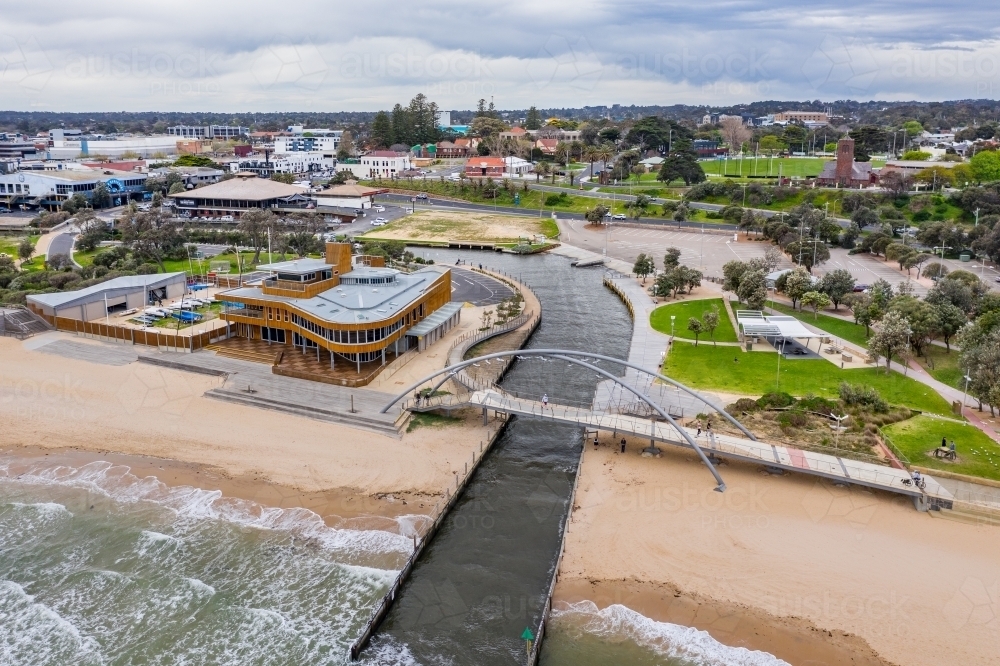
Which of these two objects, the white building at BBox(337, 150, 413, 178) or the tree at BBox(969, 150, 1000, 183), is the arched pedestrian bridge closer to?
the tree at BBox(969, 150, 1000, 183)

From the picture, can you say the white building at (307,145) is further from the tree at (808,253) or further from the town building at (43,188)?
the tree at (808,253)

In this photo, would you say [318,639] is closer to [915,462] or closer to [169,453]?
[169,453]

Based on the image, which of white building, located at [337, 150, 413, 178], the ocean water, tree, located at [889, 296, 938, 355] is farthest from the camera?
white building, located at [337, 150, 413, 178]

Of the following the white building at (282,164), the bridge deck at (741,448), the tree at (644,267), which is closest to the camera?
the bridge deck at (741,448)

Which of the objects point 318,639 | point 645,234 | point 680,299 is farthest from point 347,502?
point 645,234

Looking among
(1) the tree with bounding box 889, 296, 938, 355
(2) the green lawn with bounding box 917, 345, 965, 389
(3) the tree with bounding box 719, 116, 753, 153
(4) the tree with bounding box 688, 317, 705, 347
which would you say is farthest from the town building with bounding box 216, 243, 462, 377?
(3) the tree with bounding box 719, 116, 753, 153

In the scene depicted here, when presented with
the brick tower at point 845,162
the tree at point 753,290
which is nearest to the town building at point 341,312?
the tree at point 753,290

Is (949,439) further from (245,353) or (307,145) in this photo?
(307,145)
